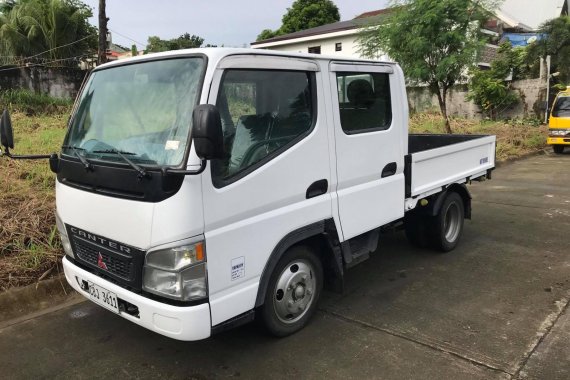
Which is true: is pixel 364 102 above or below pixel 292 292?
above

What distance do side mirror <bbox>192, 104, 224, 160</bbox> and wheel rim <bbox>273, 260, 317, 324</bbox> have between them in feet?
3.94

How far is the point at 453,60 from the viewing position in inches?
449

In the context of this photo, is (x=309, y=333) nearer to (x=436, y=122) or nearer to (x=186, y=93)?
(x=186, y=93)

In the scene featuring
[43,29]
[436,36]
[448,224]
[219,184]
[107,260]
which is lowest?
[448,224]

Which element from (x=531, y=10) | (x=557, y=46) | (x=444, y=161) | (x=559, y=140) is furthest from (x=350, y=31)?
(x=444, y=161)

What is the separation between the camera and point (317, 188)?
10.5 feet

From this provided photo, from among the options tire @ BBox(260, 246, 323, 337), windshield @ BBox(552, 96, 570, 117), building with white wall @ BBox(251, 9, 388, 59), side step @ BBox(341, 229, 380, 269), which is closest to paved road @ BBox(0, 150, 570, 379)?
tire @ BBox(260, 246, 323, 337)

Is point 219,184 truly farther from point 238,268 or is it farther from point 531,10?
point 531,10

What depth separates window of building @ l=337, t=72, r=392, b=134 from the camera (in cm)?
343

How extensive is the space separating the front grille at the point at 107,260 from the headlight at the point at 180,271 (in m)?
0.19

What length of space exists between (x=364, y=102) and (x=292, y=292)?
5.28 ft

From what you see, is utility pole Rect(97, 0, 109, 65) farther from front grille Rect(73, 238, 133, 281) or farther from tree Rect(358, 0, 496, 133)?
front grille Rect(73, 238, 133, 281)

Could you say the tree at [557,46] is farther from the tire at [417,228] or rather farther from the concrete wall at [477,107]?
the tire at [417,228]

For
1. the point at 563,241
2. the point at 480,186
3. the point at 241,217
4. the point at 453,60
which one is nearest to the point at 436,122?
the point at 453,60
